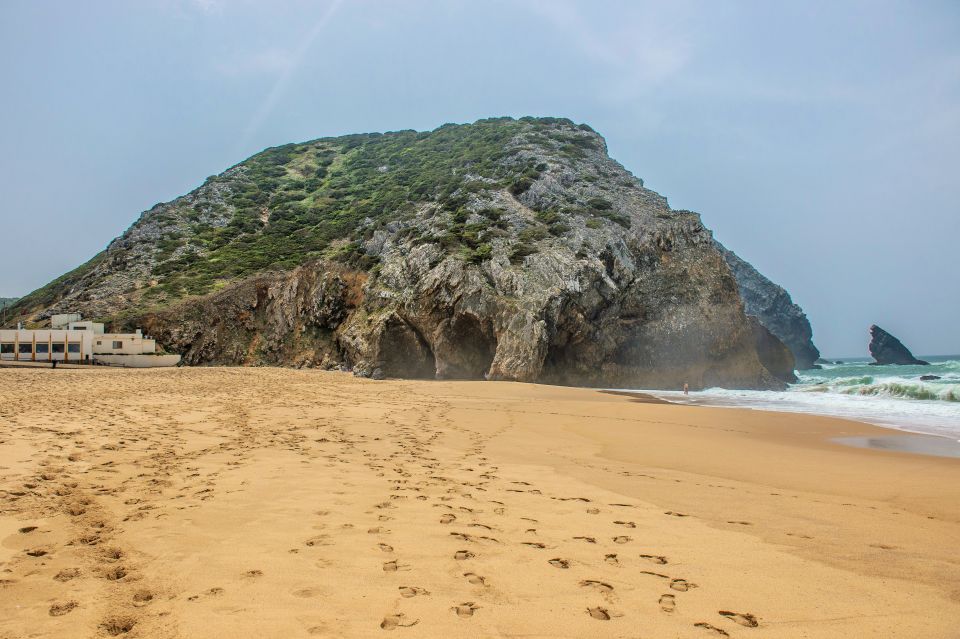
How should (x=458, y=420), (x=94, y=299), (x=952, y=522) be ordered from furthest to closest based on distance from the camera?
(x=94, y=299), (x=458, y=420), (x=952, y=522)

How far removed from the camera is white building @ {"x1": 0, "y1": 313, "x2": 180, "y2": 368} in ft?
126

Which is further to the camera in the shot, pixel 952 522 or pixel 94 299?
pixel 94 299

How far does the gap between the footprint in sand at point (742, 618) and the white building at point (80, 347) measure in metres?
43.7

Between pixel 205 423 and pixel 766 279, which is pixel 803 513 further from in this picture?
pixel 766 279

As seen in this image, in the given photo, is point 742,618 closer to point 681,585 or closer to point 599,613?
point 681,585

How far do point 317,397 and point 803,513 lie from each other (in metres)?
14.2

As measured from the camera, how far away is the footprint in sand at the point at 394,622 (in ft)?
8.91

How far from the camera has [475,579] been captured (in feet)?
11.2

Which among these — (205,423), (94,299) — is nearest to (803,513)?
(205,423)

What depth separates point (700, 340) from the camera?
35.1 meters

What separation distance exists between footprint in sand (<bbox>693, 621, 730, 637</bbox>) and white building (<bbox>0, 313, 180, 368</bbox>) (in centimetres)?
4366

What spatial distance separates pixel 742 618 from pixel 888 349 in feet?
401

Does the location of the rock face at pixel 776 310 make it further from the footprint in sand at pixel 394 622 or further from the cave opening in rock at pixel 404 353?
the footprint in sand at pixel 394 622

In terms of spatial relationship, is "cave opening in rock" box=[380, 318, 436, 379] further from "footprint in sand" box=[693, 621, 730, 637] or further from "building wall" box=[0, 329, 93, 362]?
"footprint in sand" box=[693, 621, 730, 637]
